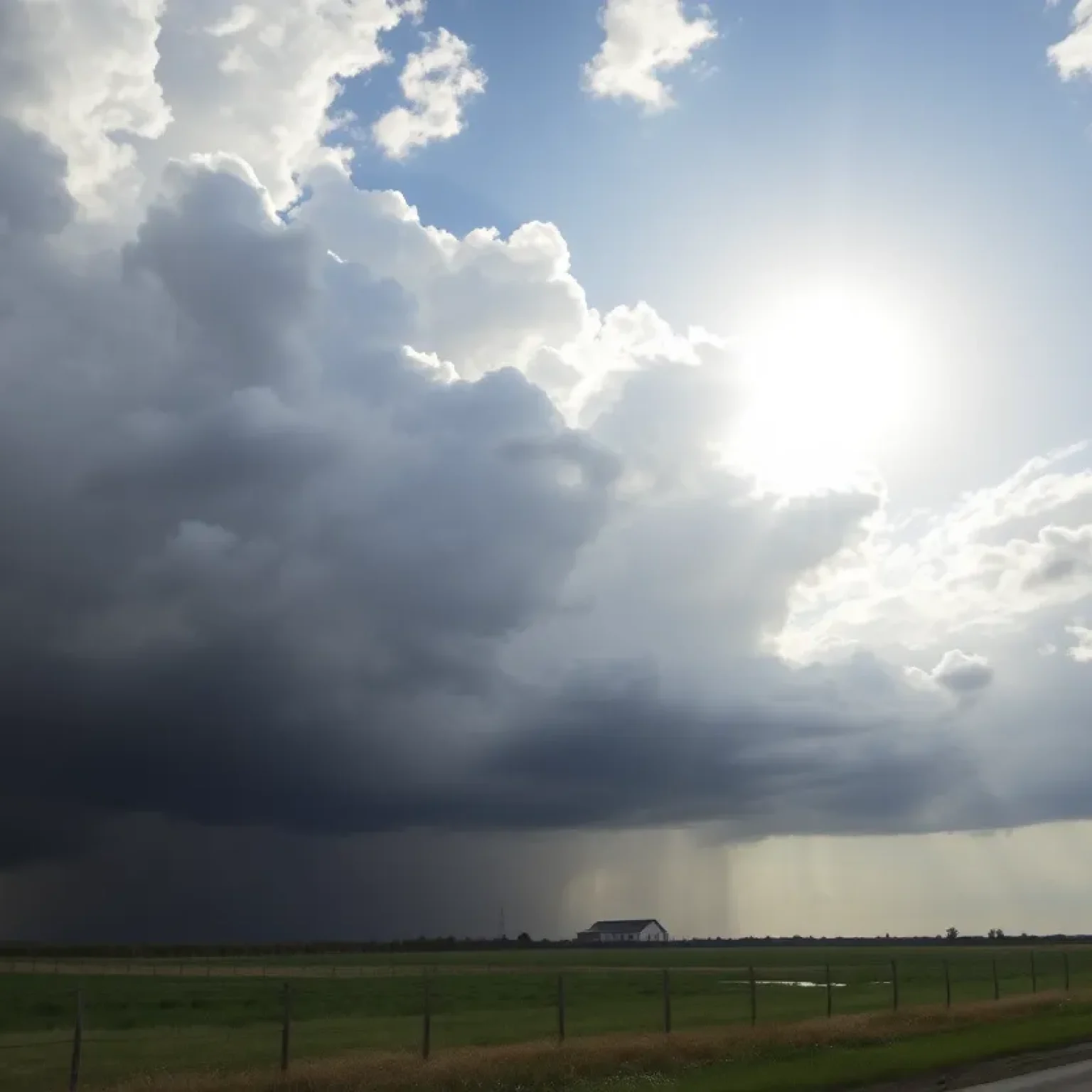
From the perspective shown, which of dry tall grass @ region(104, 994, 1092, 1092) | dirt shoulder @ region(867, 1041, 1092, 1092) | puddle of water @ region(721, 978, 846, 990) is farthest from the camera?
puddle of water @ region(721, 978, 846, 990)

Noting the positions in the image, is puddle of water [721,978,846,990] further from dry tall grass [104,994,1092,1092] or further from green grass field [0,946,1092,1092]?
dry tall grass [104,994,1092,1092]

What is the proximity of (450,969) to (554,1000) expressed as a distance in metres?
57.9

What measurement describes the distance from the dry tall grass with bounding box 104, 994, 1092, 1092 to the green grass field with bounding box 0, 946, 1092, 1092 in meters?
3.78

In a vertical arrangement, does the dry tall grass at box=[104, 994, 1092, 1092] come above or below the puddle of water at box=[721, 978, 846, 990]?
above

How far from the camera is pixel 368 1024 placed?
150 feet

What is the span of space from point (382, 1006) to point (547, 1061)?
114 ft

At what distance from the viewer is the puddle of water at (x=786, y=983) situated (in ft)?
230

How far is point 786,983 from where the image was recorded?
7612 cm

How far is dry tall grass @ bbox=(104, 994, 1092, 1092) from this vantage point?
2295cm

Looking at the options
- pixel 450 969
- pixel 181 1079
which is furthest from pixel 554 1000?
pixel 450 969

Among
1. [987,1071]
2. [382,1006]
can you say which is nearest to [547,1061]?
[987,1071]

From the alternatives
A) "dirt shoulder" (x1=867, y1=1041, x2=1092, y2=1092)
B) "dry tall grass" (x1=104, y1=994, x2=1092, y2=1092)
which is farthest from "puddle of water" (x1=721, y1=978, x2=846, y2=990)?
"dirt shoulder" (x1=867, y1=1041, x2=1092, y2=1092)

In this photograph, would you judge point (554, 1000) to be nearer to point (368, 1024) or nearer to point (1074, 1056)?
point (368, 1024)

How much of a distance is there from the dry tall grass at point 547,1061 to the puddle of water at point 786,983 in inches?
1402
